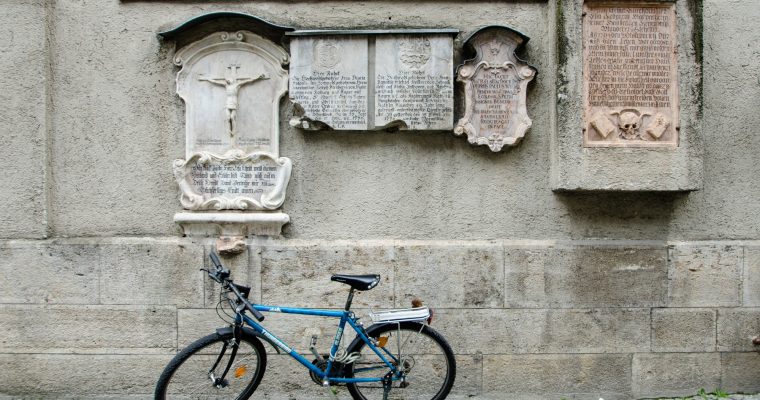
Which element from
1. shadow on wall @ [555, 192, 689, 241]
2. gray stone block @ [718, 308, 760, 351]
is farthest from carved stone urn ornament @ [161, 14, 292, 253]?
gray stone block @ [718, 308, 760, 351]

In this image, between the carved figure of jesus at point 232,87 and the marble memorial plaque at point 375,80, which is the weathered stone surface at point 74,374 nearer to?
the carved figure of jesus at point 232,87

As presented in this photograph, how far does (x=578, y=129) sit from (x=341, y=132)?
177 cm

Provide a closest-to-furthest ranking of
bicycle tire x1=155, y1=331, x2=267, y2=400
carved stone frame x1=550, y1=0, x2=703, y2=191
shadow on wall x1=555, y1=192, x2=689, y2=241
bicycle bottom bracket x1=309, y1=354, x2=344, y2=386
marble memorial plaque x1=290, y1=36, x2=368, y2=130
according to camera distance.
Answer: bicycle tire x1=155, y1=331, x2=267, y2=400 → bicycle bottom bracket x1=309, y1=354, x2=344, y2=386 → carved stone frame x1=550, y1=0, x2=703, y2=191 → marble memorial plaque x1=290, y1=36, x2=368, y2=130 → shadow on wall x1=555, y1=192, x2=689, y2=241

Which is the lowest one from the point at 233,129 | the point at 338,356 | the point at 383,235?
the point at 338,356

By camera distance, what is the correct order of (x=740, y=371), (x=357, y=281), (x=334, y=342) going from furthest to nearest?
(x=740, y=371) < (x=334, y=342) < (x=357, y=281)

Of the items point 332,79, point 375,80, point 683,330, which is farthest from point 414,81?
point 683,330

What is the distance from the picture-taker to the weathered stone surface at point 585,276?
205 inches

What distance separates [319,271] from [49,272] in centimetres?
204

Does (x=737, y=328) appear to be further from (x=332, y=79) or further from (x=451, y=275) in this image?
(x=332, y=79)

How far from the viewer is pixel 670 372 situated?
5219 mm

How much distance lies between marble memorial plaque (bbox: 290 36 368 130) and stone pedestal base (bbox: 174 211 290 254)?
84cm

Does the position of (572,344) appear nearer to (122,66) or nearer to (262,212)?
(262,212)

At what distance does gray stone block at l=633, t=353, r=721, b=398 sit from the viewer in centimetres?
521

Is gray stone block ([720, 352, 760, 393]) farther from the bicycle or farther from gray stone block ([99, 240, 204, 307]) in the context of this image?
gray stone block ([99, 240, 204, 307])
